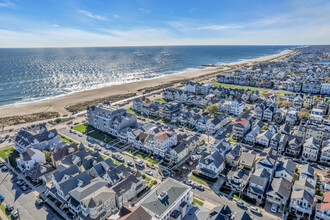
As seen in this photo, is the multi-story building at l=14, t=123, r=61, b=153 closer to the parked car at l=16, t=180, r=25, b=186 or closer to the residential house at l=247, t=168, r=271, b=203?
the parked car at l=16, t=180, r=25, b=186

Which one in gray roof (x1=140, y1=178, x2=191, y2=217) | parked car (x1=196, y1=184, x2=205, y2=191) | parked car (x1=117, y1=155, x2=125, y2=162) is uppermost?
gray roof (x1=140, y1=178, x2=191, y2=217)

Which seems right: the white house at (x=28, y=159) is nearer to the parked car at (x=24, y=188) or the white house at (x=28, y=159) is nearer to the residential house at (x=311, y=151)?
the parked car at (x=24, y=188)

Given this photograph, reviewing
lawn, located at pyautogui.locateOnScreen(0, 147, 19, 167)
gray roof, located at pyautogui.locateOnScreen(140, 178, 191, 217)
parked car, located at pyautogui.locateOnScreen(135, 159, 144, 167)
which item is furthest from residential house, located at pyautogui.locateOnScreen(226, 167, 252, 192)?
lawn, located at pyautogui.locateOnScreen(0, 147, 19, 167)

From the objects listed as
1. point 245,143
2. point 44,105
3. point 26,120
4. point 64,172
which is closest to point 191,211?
point 64,172

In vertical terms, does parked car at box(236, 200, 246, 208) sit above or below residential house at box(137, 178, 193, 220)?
below

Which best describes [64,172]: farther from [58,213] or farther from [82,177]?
[58,213]

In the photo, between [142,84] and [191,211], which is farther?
[142,84]
